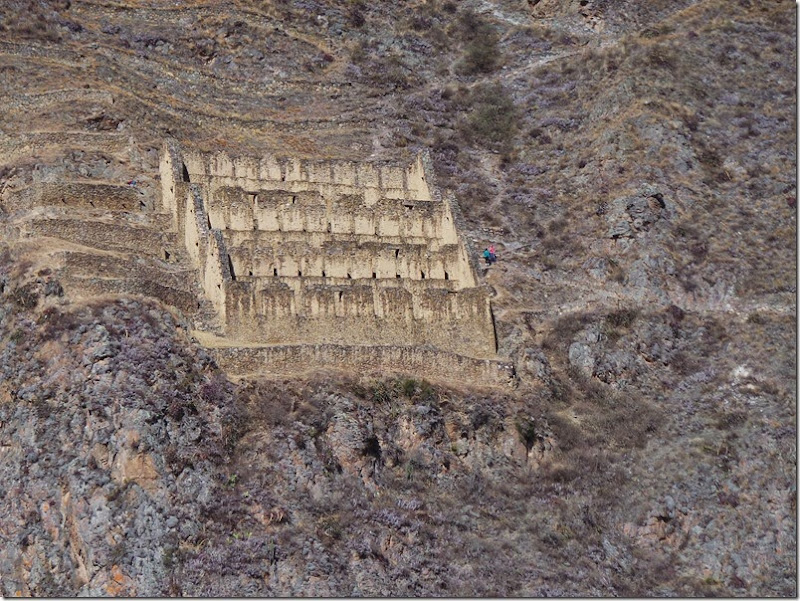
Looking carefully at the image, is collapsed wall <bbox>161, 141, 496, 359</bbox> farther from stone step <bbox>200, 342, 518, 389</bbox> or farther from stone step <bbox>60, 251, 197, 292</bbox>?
stone step <bbox>200, 342, 518, 389</bbox>

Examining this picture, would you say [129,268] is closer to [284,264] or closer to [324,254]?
[284,264]

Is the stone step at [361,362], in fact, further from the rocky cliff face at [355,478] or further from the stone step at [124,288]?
the stone step at [124,288]

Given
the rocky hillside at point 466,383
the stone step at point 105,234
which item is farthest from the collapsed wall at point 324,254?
the rocky hillside at point 466,383

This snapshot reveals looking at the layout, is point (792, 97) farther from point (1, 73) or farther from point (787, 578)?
point (1, 73)

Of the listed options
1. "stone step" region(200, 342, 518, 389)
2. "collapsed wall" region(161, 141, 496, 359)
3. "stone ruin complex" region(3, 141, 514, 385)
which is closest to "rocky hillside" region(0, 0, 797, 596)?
"stone step" region(200, 342, 518, 389)

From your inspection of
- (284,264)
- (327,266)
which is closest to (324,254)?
(327,266)

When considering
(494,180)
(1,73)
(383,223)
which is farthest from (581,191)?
(1,73)

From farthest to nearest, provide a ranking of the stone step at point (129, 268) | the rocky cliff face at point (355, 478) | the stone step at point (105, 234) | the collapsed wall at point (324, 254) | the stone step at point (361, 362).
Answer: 1. the stone step at point (105, 234)
2. the collapsed wall at point (324, 254)
3. the stone step at point (129, 268)
4. the stone step at point (361, 362)
5. the rocky cliff face at point (355, 478)
